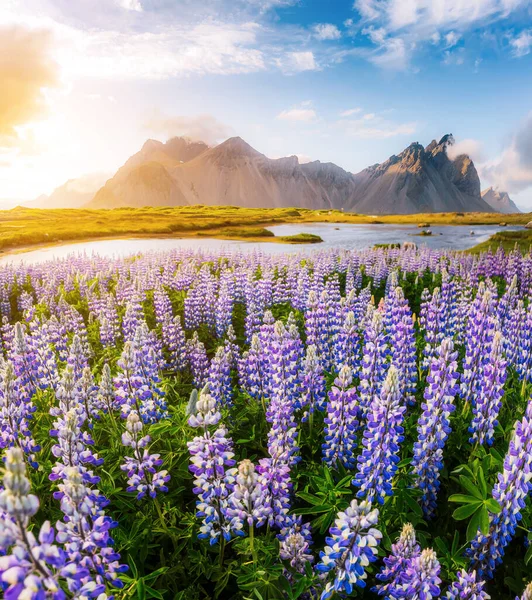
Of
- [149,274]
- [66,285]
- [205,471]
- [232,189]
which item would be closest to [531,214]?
[149,274]

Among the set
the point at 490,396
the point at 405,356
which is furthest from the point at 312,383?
the point at 490,396

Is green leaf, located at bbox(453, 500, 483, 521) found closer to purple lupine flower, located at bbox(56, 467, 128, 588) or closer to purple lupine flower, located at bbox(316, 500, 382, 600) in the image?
purple lupine flower, located at bbox(316, 500, 382, 600)

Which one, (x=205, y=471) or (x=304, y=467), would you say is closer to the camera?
(x=205, y=471)

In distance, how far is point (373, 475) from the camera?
3.02m

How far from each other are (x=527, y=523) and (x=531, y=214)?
33.7 m

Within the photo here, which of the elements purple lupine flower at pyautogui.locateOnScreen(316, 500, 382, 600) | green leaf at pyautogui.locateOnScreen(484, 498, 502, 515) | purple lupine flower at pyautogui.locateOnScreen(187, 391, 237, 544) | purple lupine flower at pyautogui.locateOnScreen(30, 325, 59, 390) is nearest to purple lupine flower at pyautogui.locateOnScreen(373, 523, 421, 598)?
purple lupine flower at pyautogui.locateOnScreen(316, 500, 382, 600)

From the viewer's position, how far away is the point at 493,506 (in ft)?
9.20

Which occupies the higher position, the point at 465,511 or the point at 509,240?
the point at 509,240

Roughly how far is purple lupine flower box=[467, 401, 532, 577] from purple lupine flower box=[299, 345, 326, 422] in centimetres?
205

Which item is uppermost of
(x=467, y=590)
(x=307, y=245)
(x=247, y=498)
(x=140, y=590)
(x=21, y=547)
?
(x=307, y=245)

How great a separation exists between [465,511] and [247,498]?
1733mm

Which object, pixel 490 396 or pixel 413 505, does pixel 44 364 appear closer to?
pixel 413 505

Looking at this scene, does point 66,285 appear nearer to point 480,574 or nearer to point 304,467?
point 304,467

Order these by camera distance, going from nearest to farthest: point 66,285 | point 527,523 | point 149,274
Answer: point 527,523
point 149,274
point 66,285
